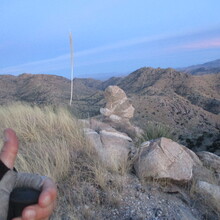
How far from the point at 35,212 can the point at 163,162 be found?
481cm

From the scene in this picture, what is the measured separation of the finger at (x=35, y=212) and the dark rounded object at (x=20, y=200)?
5 centimetres

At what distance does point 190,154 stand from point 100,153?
7.21 ft

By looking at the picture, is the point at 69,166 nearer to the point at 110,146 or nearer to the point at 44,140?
the point at 110,146

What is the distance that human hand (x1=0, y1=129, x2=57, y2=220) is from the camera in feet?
5.07

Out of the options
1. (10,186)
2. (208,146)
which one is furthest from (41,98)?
(10,186)

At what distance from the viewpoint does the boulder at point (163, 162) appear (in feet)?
19.6

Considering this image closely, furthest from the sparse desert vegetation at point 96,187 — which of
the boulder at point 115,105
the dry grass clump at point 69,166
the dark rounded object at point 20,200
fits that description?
the dark rounded object at point 20,200

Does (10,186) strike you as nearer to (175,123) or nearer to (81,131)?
(81,131)

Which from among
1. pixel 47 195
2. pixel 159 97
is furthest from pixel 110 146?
pixel 159 97

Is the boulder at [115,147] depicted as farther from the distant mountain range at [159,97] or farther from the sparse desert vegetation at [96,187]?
the distant mountain range at [159,97]

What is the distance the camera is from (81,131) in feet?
23.0

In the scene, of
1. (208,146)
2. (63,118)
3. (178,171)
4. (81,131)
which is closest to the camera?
(178,171)

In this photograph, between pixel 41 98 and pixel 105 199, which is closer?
pixel 105 199

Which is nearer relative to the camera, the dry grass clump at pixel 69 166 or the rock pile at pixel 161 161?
the dry grass clump at pixel 69 166
